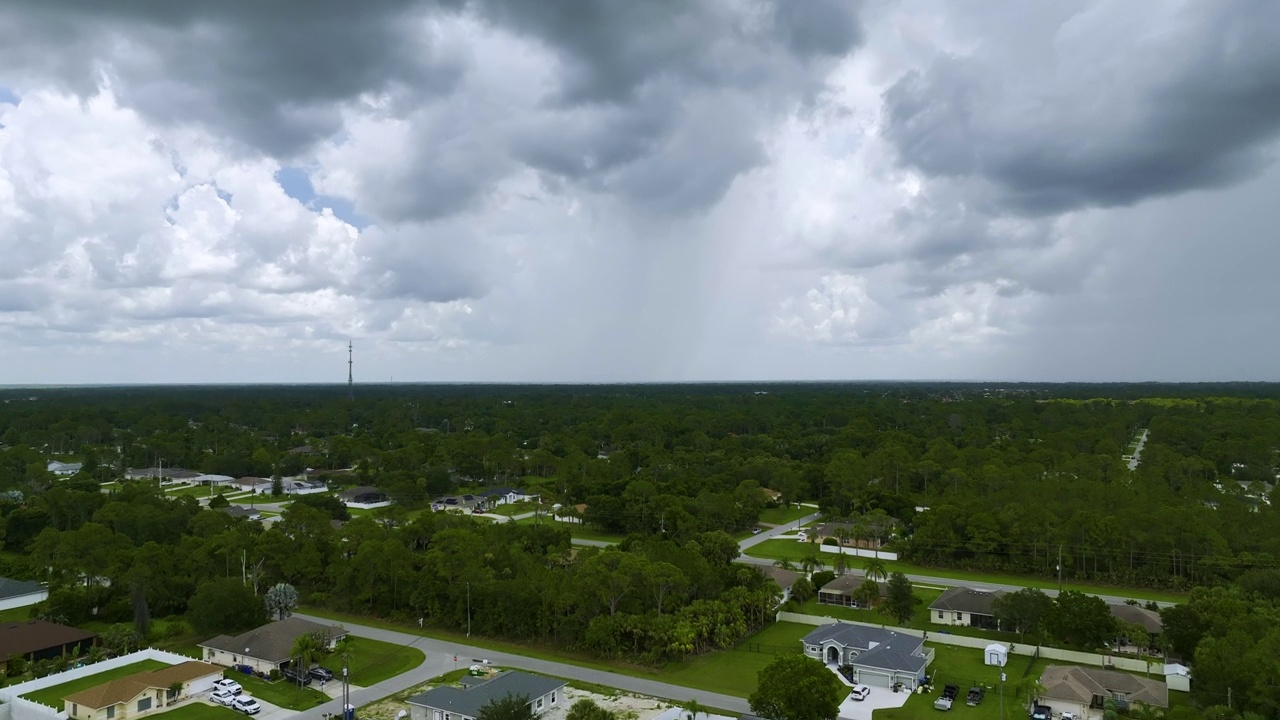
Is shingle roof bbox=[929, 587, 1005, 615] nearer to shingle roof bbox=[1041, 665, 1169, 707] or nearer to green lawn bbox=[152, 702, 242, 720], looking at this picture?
shingle roof bbox=[1041, 665, 1169, 707]

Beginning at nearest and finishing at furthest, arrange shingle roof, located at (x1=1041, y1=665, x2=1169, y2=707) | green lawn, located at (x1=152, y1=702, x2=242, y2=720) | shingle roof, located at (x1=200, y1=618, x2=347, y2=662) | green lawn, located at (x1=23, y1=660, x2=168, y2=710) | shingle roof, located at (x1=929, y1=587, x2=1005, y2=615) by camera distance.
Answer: green lawn, located at (x1=152, y1=702, x2=242, y2=720), shingle roof, located at (x1=1041, y1=665, x2=1169, y2=707), green lawn, located at (x1=23, y1=660, x2=168, y2=710), shingle roof, located at (x1=200, y1=618, x2=347, y2=662), shingle roof, located at (x1=929, y1=587, x2=1005, y2=615)

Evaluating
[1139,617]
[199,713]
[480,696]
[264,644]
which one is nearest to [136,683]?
[199,713]

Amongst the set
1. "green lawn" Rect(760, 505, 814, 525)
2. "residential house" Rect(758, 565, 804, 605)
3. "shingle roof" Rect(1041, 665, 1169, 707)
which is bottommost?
"green lawn" Rect(760, 505, 814, 525)

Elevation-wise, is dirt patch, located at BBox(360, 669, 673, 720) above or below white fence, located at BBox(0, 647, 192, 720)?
below

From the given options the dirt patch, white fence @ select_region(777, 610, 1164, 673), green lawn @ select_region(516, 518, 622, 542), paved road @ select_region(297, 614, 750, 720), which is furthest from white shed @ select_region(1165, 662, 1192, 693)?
green lawn @ select_region(516, 518, 622, 542)

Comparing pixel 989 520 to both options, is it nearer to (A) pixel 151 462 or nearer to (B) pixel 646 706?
(B) pixel 646 706

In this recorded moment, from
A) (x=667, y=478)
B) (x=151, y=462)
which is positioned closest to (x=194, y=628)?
(x=667, y=478)
